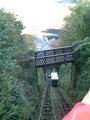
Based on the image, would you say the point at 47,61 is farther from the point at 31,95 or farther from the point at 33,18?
the point at 33,18

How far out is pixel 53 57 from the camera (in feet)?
105

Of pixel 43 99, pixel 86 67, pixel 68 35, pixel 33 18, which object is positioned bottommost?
pixel 43 99

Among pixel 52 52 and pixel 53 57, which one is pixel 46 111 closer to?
pixel 53 57

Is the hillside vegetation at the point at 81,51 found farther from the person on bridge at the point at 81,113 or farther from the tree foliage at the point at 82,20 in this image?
the person on bridge at the point at 81,113

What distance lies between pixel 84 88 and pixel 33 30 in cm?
2878

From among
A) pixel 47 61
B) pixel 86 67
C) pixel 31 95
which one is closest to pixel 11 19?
pixel 47 61

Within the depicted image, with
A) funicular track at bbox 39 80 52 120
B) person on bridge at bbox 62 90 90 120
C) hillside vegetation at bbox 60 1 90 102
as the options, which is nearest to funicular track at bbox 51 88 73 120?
funicular track at bbox 39 80 52 120

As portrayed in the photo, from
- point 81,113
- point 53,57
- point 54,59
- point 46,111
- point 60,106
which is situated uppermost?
point 53,57

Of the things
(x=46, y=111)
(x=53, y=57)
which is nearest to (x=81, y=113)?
(x=46, y=111)

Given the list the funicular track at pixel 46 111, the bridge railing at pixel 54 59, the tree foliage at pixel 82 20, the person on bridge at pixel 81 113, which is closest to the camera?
the person on bridge at pixel 81 113

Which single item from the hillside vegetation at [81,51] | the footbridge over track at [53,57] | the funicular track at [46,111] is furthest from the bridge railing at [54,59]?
the funicular track at [46,111]

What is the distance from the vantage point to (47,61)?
31.5 m

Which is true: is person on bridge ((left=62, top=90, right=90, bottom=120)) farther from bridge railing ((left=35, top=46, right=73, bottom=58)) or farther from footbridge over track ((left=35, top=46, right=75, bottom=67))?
bridge railing ((left=35, top=46, right=73, bottom=58))

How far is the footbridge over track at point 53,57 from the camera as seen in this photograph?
31.1m
